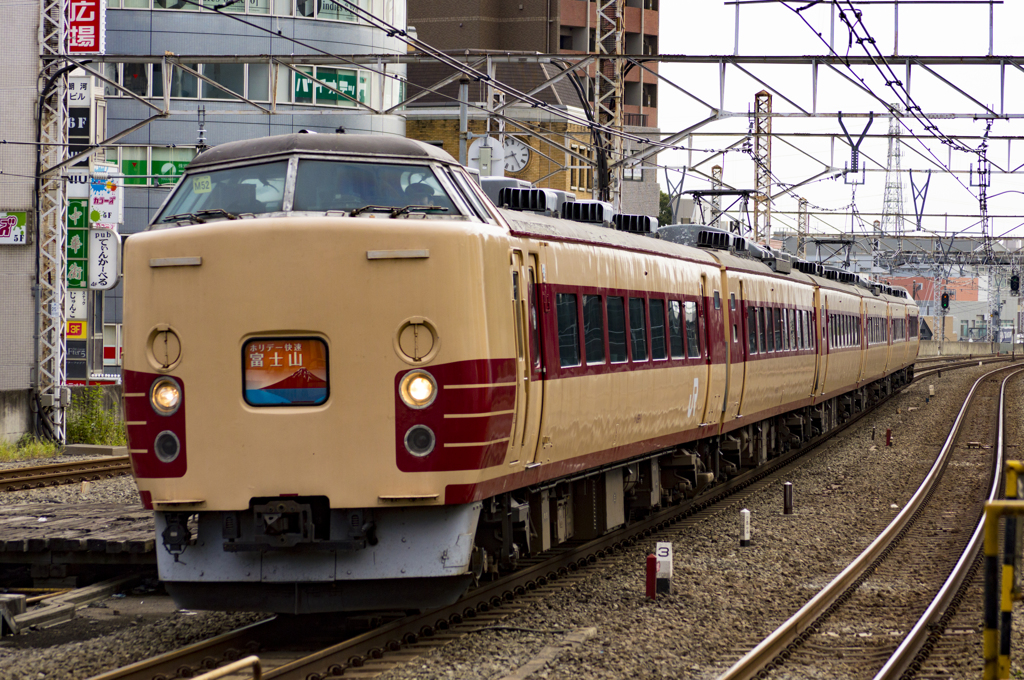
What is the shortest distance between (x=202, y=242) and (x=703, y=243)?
1012 cm

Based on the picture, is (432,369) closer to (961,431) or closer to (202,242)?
(202,242)

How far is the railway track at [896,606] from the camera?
8.08 metres

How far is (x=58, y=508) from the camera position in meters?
12.4

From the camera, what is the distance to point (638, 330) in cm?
1166

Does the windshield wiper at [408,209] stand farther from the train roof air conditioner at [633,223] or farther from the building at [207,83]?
the building at [207,83]

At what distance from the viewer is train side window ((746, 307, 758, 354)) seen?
16.6 meters

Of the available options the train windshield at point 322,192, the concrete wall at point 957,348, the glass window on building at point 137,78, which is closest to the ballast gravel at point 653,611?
the train windshield at point 322,192

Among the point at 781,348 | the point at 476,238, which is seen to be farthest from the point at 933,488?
the point at 476,238

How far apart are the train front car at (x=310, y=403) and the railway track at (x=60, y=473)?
353 inches

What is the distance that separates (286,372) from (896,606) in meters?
5.41

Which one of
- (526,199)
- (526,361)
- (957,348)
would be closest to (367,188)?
(526,361)

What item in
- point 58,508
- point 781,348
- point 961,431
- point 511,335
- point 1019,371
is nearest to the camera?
point 511,335

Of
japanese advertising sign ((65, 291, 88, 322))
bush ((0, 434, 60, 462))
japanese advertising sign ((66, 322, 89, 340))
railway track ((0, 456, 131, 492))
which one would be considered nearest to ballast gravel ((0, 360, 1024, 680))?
railway track ((0, 456, 131, 492))

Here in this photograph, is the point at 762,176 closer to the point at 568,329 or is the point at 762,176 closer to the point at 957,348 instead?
the point at 568,329
